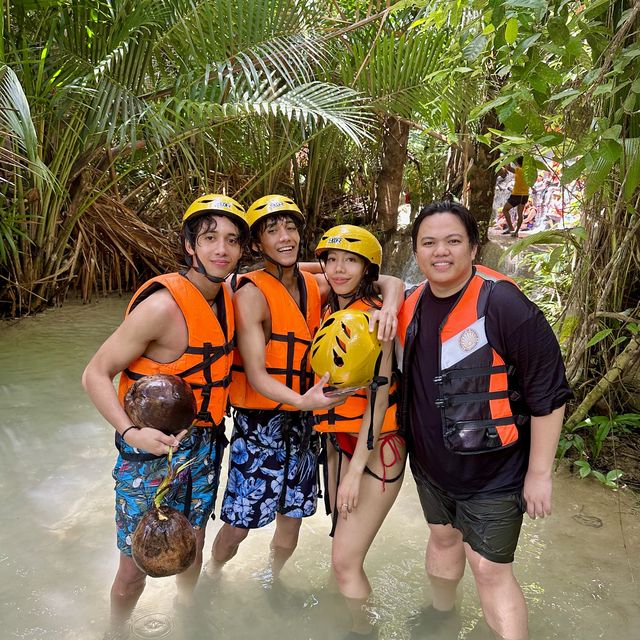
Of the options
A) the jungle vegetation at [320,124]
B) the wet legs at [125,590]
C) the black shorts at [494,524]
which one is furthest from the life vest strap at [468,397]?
the wet legs at [125,590]

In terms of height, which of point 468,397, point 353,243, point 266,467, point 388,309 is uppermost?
point 353,243

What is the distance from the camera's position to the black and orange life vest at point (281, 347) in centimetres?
253

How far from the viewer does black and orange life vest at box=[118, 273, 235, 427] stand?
224 cm

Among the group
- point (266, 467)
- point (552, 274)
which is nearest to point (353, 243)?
point (266, 467)

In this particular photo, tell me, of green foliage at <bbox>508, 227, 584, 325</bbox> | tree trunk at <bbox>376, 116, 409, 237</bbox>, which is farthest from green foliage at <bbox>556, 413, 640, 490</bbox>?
tree trunk at <bbox>376, 116, 409, 237</bbox>

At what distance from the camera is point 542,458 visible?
2053 mm

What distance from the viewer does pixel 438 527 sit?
2.51 meters

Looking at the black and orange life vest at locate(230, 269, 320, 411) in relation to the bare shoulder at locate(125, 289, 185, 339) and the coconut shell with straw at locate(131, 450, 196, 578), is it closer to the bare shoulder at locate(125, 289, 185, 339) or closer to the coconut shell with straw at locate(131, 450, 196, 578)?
the bare shoulder at locate(125, 289, 185, 339)

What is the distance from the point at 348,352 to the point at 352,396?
36cm

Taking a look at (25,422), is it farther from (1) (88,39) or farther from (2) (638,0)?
(2) (638,0)

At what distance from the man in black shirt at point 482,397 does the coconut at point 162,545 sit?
0.93 metres

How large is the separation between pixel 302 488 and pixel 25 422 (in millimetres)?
2933

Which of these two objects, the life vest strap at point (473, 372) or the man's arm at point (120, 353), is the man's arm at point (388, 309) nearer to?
the life vest strap at point (473, 372)

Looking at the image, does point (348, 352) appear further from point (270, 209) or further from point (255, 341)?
point (270, 209)
